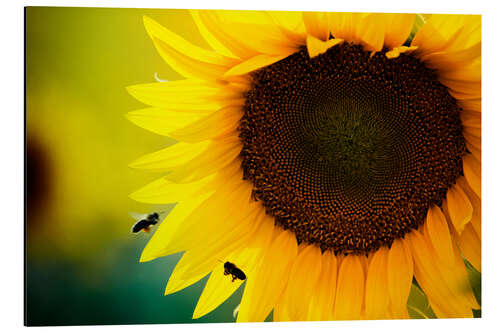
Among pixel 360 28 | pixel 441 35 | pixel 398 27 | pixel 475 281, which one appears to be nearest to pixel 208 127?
pixel 360 28

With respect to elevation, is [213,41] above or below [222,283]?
above

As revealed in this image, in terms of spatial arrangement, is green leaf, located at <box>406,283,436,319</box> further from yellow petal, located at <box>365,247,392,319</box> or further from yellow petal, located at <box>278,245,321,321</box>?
yellow petal, located at <box>278,245,321,321</box>

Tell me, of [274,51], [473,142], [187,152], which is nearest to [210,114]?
[187,152]

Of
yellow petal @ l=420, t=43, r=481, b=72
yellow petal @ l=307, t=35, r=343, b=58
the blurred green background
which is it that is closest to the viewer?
yellow petal @ l=307, t=35, r=343, b=58

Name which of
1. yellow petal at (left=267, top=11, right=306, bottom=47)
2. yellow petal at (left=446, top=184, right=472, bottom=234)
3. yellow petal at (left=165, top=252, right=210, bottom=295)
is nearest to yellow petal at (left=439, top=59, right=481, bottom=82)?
yellow petal at (left=446, top=184, right=472, bottom=234)

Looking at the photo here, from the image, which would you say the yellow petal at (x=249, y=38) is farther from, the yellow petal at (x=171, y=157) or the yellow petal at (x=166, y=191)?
the yellow petal at (x=166, y=191)

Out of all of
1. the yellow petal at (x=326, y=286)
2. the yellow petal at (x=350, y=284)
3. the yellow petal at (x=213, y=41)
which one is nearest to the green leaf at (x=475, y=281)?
the yellow petal at (x=350, y=284)

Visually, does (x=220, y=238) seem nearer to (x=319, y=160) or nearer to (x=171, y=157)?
(x=171, y=157)
